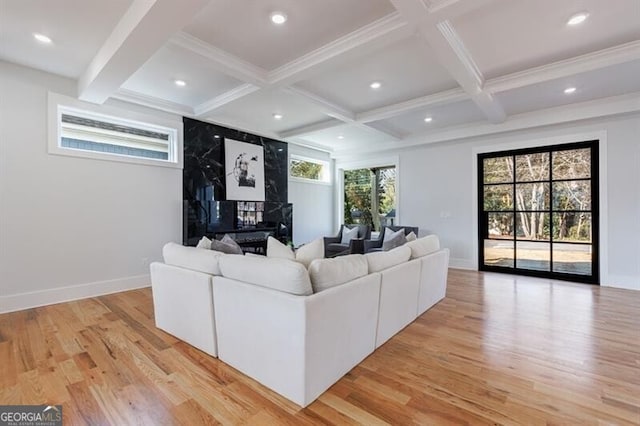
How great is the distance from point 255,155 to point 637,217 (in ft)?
20.8

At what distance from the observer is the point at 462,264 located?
19.4 feet

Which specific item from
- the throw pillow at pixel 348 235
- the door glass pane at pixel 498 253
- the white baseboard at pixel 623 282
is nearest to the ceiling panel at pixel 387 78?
the throw pillow at pixel 348 235

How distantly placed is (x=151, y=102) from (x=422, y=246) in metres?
4.28

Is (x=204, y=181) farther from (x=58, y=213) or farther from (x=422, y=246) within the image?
(x=422, y=246)

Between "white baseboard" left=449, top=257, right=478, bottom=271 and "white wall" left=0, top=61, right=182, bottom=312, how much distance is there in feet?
18.0

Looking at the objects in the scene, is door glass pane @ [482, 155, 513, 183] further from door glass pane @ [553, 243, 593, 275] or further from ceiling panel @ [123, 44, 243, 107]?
ceiling panel @ [123, 44, 243, 107]

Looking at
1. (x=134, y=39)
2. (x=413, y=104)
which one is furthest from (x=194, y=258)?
(x=413, y=104)

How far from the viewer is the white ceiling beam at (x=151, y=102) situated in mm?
4090

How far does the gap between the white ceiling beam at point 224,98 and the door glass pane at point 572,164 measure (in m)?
5.06

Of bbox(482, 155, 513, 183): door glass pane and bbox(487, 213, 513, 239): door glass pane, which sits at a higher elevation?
bbox(482, 155, 513, 183): door glass pane

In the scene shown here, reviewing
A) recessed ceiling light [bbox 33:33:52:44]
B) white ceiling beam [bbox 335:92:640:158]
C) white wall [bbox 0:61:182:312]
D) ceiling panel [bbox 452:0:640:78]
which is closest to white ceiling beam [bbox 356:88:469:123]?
ceiling panel [bbox 452:0:640:78]

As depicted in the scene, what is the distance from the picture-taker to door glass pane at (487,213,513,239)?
5488 mm

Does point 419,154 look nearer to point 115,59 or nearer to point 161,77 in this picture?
point 161,77

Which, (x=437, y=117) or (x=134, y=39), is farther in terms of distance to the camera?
(x=437, y=117)
